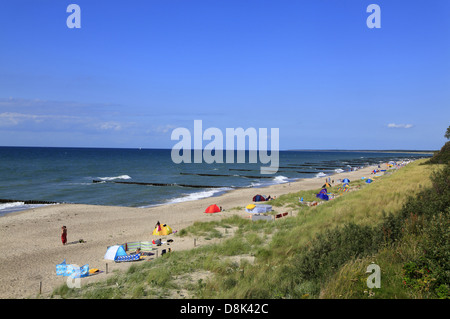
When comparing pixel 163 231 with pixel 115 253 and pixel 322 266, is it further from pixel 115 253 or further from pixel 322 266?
pixel 322 266

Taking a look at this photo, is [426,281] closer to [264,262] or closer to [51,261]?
[264,262]

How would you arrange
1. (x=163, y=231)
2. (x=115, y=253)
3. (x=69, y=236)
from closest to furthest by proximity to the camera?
(x=115, y=253)
(x=163, y=231)
(x=69, y=236)

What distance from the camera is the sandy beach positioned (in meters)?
13.3

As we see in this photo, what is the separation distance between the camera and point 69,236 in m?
20.9

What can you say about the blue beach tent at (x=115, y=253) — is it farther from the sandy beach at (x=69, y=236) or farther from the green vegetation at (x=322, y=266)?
the green vegetation at (x=322, y=266)

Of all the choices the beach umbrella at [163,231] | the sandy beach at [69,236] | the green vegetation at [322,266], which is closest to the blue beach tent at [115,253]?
the sandy beach at [69,236]

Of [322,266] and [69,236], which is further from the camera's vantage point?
[69,236]

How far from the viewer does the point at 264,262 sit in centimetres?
1028

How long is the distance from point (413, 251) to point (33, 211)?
31814 millimetres

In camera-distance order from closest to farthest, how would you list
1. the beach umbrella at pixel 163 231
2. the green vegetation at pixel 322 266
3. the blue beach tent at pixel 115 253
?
the green vegetation at pixel 322 266, the blue beach tent at pixel 115 253, the beach umbrella at pixel 163 231

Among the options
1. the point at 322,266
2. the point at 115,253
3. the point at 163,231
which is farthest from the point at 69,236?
the point at 322,266

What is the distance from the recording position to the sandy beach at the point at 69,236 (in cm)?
1329

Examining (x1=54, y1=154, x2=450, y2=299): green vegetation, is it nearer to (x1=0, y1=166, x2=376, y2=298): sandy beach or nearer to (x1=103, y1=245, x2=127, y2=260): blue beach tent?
(x1=103, y1=245, x2=127, y2=260): blue beach tent
